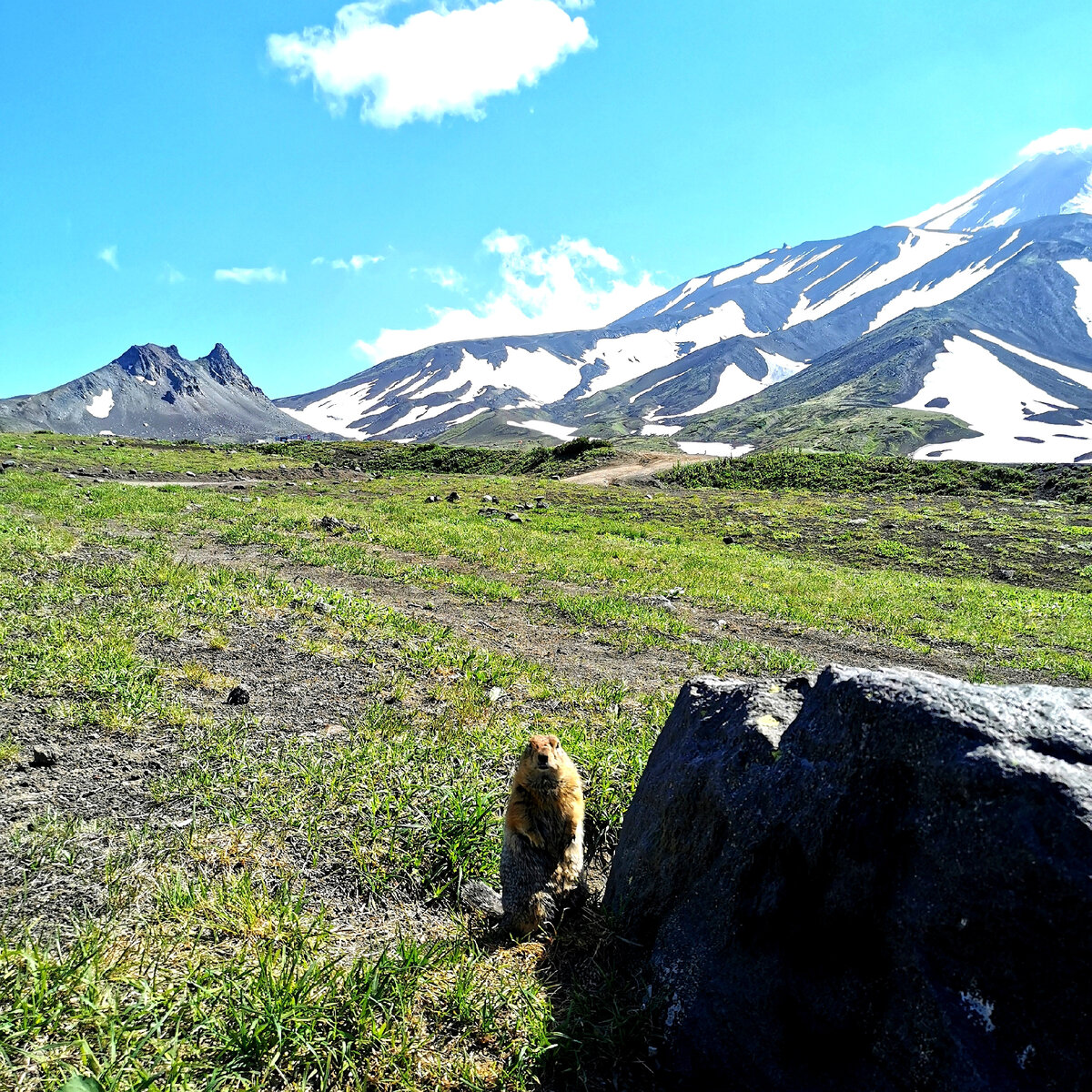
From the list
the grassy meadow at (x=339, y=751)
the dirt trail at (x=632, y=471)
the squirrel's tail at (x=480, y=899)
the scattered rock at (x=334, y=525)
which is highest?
the dirt trail at (x=632, y=471)

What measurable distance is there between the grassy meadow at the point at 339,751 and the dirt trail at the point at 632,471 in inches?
1105

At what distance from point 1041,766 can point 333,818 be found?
480 cm

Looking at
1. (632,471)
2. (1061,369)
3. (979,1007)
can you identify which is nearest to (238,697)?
(979,1007)

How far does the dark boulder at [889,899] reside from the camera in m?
2.06

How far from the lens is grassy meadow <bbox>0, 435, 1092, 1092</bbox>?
3.04 meters

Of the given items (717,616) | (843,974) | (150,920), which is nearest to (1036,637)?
(717,616)

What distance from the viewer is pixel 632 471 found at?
5106 centimetres

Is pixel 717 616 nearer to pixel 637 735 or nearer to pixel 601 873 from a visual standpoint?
pixel 637 735

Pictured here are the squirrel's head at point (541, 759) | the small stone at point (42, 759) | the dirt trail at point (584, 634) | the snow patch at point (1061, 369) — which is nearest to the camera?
the squirrel's head at point (541, 759)

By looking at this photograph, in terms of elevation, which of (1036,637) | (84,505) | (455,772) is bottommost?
(1036,637)

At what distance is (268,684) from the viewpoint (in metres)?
7.41

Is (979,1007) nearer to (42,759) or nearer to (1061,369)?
(42,759)

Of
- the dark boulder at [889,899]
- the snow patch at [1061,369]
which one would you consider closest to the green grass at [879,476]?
the dark boulder at [889,899]

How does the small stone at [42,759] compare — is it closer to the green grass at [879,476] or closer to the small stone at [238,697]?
the small stone at [238,697]
